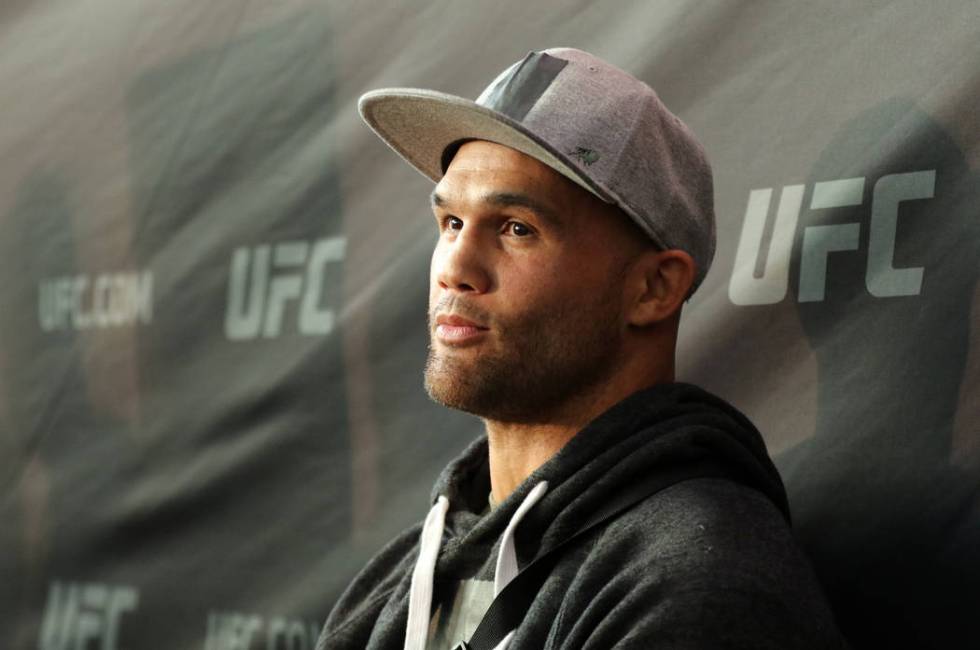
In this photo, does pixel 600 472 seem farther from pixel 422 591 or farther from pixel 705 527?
pixel 422 591

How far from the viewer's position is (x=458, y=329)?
3.87 ft

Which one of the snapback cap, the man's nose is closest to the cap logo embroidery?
the snapback cap

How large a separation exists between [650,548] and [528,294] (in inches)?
9.5

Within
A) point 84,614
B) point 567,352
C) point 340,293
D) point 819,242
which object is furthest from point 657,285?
point 84,614

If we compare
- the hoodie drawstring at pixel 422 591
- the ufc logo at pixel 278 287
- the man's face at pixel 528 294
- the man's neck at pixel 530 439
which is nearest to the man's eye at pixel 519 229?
the man's face at pixel 528 294

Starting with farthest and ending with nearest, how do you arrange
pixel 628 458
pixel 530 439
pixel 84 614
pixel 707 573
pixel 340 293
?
1. pixel 84 614
2. pixel 340 293
3. pixel 530 439
4. pixel 628 458
5. pixel 707 573

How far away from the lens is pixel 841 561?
50.6 inches

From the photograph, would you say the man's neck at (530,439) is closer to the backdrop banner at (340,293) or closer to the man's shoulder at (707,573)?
the man's shoulder at (707,573)

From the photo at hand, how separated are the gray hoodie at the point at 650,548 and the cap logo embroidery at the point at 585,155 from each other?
20 cm

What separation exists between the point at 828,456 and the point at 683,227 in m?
0.28

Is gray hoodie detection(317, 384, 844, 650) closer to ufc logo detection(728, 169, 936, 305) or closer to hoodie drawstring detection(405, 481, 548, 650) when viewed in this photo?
hoodie drawstring detection(405, 481, 548, 650)

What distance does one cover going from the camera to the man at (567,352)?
1.10 metres

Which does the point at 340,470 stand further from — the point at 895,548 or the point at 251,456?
the point at 895,548

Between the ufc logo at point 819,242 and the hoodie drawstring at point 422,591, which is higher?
the ufc logo at point 819,242
